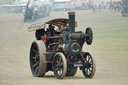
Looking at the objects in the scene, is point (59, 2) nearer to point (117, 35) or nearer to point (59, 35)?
point (117, 35)

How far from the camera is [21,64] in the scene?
71.0 feet

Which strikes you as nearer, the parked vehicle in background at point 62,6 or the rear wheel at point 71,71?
the rear wheel at point 71,71

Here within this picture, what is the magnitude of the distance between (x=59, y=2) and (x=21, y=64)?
49.7m

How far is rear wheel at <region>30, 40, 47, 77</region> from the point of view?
1641 cm

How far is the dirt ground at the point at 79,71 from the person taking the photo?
15.1 m

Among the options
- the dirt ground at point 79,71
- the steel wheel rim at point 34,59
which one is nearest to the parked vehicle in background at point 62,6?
the dirt ground at point 79,71

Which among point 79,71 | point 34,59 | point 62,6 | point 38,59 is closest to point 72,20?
point 38,59

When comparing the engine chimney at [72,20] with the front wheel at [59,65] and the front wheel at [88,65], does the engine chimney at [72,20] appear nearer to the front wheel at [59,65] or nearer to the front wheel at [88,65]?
the front wheel at [88,65]

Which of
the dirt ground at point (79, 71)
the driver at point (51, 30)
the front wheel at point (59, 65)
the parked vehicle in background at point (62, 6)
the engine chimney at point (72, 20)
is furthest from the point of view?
the parked vehicle in background at point (62, 6)

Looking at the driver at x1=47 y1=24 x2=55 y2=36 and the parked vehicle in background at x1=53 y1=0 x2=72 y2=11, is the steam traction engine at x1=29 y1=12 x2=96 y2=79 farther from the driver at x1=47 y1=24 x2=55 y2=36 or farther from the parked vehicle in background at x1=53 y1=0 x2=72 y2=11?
the parked vehicle in background at x1=53 y1=0 x2=72 y2=11

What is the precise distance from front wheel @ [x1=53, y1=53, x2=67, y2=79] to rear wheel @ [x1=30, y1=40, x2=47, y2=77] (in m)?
0.44

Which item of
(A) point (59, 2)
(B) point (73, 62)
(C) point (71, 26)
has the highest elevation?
(C) point (71, 26)

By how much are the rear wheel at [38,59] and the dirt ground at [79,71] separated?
0.27 m

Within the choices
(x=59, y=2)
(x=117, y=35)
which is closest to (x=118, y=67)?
(x=117, y=35)
